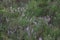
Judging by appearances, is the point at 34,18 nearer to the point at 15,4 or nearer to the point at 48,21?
the point at 48,21

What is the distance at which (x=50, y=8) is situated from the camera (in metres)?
3.57

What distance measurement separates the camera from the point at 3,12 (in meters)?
3.63

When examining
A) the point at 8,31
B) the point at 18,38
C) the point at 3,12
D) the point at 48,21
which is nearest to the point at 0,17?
the point at 3,12

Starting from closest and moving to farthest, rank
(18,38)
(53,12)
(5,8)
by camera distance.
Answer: (18,38)
(53,12)
(5,8)

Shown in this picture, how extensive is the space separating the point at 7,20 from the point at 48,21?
736 millimetres

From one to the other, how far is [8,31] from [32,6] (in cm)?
68

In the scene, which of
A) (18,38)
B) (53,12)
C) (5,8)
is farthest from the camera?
(5,8)

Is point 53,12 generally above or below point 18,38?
above

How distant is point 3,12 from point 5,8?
197 mm

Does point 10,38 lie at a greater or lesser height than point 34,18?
lesser

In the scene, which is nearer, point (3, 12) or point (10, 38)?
point (10, 38)

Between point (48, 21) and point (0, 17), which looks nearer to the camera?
point (48, 21)

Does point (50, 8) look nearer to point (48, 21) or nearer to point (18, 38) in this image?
point (48, 21)

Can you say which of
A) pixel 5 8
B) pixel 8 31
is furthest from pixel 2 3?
pixel 8 31
